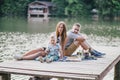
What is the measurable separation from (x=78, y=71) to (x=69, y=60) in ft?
3.83

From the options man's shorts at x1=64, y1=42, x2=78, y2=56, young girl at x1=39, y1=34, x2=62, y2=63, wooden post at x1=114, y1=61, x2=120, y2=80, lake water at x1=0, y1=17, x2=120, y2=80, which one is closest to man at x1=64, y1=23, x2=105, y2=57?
man's shorts at x1=64, y1=42, x2=78, y2=56

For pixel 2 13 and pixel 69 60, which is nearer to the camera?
pixel 69 60

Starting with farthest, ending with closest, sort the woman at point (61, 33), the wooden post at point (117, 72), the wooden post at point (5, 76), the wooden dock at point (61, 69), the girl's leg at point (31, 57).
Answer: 1. the wooden post at point (117, 72)
2. the woman at point (61, 33)
3. the girl's leg at point (31, 57)
4. the wooden post at point (5, 76)
5. the wooden dock at point (61, 69)

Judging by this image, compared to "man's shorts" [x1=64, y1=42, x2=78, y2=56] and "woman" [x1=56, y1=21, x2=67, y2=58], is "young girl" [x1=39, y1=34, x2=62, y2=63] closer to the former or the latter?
"woman" [x1=56, y1=21, x2=67, y2=58]

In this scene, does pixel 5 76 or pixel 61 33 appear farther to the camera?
pixel 61 33

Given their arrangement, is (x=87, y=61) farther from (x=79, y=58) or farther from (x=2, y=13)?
(x=2, y=13)

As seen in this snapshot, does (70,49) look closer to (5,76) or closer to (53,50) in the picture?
(53,50)

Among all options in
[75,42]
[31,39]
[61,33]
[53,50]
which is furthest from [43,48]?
[31,39]

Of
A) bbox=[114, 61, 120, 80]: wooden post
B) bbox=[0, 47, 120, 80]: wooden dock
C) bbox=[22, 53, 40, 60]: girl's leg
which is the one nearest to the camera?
bbox=[0, 47, 120, 80]: wooden dock

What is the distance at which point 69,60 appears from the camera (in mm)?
7590

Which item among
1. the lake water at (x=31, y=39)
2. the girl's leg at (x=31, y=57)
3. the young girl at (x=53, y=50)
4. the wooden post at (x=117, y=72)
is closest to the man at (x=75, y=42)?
the young girl at (x=53, y=50)

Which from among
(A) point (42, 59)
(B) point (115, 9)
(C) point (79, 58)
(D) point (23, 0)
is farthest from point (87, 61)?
(D) point (23, 0)

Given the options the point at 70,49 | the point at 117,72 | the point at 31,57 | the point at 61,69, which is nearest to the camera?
the point at 61,69

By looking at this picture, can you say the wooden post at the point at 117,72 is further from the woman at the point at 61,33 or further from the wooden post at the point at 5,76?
the wooden post at the point at 5,76
